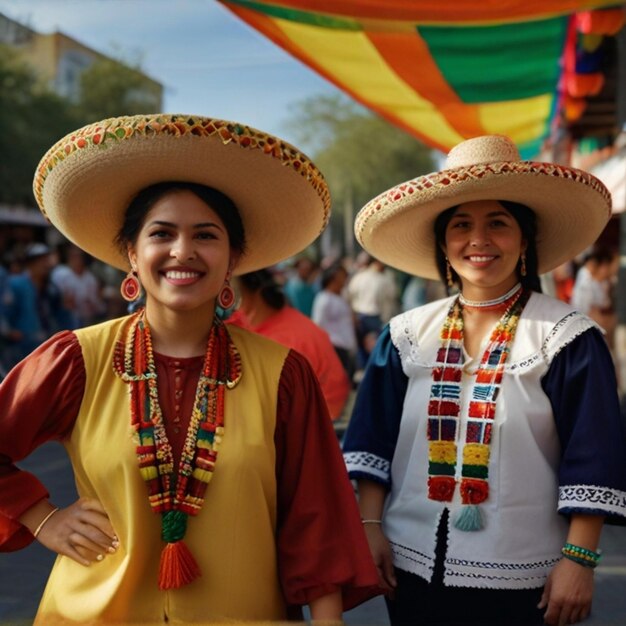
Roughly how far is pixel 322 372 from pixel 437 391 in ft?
6.00

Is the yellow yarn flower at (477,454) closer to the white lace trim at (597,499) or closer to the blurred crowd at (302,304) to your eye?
the white lace trim at (597,499)

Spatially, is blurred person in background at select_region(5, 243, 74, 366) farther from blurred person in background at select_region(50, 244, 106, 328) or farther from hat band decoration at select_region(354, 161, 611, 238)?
hat band decoration at select_region(354, 161, 611, 238)

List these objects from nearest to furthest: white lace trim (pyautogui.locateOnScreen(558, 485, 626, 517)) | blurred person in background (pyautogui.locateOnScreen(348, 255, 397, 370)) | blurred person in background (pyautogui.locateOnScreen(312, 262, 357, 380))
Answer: white lace trim (pyautogui.locateOnScreen(558, 485, 626, 517))
blurred person in background (pyautogui.locateOnScreen(312, 262, 357, 380))
blurred person in background (pyautogui.locateOnScreen(348, 255, 397, 370))

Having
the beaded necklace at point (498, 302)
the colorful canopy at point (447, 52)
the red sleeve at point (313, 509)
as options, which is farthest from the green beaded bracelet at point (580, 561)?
the colorful canopy at point (447, 52)

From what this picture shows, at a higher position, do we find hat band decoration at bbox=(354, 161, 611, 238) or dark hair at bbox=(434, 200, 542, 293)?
hat band decoration at bbox=(354, 161, 611, 238)

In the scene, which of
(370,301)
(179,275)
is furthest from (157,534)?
(370,301)

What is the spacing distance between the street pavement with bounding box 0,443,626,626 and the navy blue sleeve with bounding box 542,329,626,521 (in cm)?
131

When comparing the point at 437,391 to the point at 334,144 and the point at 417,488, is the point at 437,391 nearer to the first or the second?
the point at 417,488

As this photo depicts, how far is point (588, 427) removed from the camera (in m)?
2.23

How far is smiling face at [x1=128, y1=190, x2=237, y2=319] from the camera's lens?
2.00 metres

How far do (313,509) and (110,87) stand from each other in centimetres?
3377

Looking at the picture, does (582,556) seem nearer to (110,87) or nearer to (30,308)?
(30,308)

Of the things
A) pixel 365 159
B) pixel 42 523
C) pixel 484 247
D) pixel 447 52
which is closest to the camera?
pixel 42 523

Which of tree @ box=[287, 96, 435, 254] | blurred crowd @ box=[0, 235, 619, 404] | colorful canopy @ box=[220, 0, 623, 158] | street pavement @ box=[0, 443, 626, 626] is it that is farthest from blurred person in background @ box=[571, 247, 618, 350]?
tree @ box=[287, 96, 435, 254]
